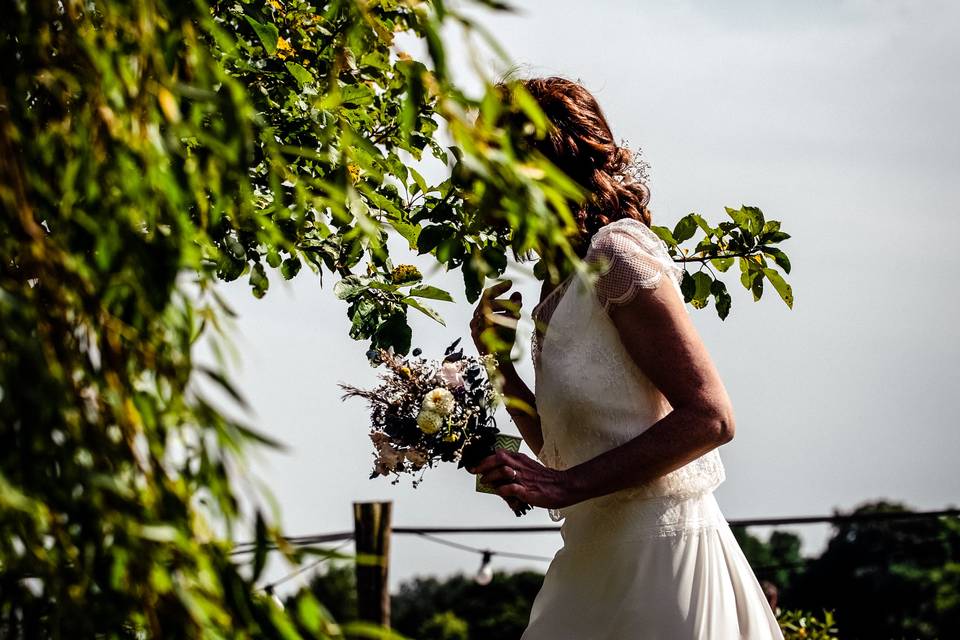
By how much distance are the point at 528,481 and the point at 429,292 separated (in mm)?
633

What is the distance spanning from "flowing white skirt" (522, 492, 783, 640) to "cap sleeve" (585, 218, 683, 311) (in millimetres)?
325

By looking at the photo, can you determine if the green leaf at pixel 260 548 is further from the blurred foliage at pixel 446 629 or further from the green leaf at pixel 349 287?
the blurred foliage at pixel 446 629

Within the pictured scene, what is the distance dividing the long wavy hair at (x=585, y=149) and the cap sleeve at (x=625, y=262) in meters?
0.09

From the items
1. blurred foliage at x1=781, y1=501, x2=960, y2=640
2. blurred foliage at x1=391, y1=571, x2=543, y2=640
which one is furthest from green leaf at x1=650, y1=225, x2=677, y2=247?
blurred foliage at x1=391, y1=571, x2=543, y2=640

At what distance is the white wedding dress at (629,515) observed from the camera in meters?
1.87

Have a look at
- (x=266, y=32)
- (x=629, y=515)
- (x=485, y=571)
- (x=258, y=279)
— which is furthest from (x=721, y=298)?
(x=485, y=571)

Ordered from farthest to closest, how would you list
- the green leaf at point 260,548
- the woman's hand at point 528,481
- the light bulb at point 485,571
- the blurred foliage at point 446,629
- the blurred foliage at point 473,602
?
the blurred foliage at point 446,629 < the blurred foliage at point 473,602 < the light bulb at point 485,571 < the woman's hand at point 528,481 < the green leaf at point 260,548

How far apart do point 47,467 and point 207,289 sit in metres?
0.21

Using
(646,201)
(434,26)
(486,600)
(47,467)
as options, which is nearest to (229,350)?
(47,467)

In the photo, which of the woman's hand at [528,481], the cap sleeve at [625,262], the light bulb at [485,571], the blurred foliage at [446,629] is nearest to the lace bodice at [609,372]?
the cap sleeve at [625,262]

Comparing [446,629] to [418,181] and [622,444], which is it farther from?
[622,444]

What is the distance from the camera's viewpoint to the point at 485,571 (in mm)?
5223

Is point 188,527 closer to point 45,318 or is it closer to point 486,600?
point 45,318

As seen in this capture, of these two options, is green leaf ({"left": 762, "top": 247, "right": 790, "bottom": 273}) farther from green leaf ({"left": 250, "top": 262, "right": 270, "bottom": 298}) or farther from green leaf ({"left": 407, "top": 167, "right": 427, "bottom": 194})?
green leaf ({"left": 250, "top": 262, "right": 270, "bottom": 298})
